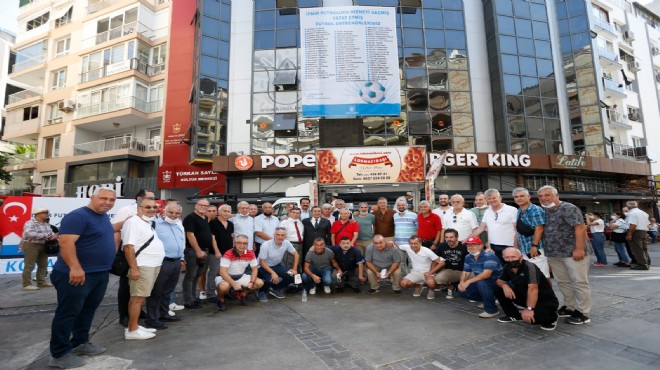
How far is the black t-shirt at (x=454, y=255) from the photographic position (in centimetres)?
635

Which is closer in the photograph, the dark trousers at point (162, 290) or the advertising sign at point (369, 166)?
the dark trousers at point (162, 290)

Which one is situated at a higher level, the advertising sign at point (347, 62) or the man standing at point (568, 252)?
the advertising sign at point (347, 62)

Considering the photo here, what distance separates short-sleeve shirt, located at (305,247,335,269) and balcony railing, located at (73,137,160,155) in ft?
67.0

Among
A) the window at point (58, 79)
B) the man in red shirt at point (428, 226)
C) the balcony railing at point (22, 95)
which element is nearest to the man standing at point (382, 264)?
the man in red shirt at point (428, 226)

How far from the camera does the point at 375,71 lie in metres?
12.8

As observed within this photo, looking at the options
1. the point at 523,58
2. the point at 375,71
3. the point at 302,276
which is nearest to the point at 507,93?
the point at 523,58

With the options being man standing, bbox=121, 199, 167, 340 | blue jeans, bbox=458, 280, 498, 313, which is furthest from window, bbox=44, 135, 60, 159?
blue jeans, bbox=458, 280, 498, 313

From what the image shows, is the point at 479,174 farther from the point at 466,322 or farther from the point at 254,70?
the point at 466,322

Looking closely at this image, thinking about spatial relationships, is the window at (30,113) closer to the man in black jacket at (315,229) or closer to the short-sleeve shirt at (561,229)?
the man in black jacket at (315,229)

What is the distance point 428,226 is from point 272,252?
3.49 m

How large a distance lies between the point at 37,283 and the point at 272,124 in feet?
47.2

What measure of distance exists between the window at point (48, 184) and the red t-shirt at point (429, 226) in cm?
2866

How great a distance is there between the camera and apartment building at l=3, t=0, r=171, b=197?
23.0 meters

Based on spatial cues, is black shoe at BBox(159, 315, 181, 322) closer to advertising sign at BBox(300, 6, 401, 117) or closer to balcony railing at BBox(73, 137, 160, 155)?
advertising sign at BBox(300, 6, 401, 117)
